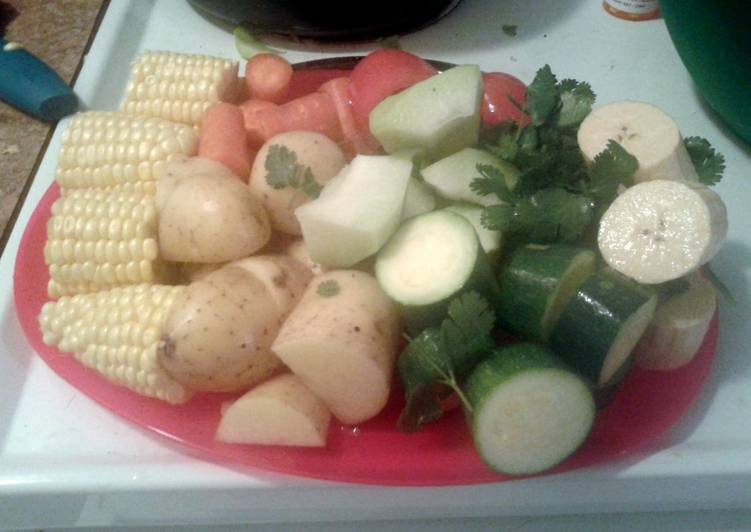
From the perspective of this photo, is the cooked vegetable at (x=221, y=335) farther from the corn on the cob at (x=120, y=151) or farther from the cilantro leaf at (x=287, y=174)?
the corn on the cob at (x=120, y=151)

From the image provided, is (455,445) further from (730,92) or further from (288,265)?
(730,92)

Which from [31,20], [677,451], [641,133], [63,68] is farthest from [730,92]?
[31,20]

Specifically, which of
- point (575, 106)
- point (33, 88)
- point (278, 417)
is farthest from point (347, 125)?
point (33, 88)

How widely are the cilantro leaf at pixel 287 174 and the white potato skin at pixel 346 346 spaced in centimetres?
11

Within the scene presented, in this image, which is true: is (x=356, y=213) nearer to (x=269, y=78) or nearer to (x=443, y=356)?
(x=443, y=356)

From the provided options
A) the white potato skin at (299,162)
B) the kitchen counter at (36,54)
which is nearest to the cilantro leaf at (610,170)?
the white potato skin at (299,162)

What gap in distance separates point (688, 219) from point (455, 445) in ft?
0.88

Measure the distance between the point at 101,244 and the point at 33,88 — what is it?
0.45 meters

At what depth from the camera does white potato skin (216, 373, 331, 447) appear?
590 mm

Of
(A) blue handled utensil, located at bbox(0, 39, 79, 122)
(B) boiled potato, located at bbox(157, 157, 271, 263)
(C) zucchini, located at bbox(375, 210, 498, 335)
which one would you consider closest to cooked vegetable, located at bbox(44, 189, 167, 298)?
(B) boiled potato, located at bbox(157, 157, 271, 263)

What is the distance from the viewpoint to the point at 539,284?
58 centimetres

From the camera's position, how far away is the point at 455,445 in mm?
604

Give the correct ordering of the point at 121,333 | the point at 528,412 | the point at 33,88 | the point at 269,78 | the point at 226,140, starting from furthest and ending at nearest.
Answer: the point at 33,88 < the point at 269,78 < the point at 226,140 < the point at 121,333 < the point at 528,412

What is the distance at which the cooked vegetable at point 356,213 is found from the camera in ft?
2.06
